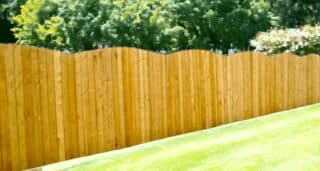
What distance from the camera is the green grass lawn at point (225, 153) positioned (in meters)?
6.21

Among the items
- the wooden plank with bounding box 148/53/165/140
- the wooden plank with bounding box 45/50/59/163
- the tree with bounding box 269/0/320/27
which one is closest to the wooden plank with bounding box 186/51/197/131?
the wooden plank with bounding box 148/53/165/140

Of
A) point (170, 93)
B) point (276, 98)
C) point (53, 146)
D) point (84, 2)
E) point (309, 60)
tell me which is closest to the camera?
point (53, 146)

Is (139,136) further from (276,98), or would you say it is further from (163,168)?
(276,98)

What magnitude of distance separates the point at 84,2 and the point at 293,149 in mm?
20472

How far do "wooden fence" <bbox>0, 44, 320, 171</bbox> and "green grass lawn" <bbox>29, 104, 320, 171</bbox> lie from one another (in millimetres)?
319

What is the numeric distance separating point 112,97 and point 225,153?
188cm

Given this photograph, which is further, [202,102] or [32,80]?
[202,102]

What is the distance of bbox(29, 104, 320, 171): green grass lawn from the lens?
245 inches

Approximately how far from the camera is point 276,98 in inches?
471

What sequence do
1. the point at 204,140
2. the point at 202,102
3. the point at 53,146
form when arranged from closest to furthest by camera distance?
the point at 53,146
the point at 204,140
the point at 202,102

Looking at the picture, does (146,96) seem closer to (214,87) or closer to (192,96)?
(192,96)

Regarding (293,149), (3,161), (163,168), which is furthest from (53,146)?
(293,149)

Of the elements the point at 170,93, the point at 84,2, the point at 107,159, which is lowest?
the point at 107,159

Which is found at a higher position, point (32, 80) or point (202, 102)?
point (32, 80)
